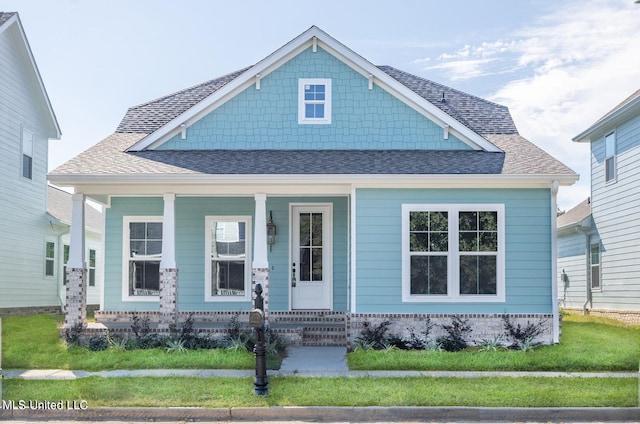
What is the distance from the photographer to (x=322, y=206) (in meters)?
16.2

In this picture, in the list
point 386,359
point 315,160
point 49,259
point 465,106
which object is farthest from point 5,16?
point 386,359

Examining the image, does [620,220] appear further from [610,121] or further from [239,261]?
[239,261]

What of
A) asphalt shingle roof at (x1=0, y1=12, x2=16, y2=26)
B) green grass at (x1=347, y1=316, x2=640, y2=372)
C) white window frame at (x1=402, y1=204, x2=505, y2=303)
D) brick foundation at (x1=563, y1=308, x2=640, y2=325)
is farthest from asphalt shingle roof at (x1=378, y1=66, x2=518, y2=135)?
asphalt shingle roof at (x1=0, y1=12, x2=16, y2=26)

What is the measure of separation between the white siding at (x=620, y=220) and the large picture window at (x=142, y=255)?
11979mm

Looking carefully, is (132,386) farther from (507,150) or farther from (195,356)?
(507,150)

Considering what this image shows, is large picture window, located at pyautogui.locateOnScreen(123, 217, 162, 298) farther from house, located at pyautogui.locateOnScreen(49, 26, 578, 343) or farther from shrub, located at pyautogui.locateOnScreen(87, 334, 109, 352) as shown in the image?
shrub, located at pyautogui.locateOnScreen(87, 334, 109, 352)

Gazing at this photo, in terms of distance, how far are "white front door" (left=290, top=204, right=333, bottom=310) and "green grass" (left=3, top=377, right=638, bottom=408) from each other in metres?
5.57

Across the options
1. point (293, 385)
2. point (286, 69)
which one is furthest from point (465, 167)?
point (293, 385)

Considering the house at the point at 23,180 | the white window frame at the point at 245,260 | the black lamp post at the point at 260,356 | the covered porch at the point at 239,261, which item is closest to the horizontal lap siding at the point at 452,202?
the covered porch at the point at 239,261

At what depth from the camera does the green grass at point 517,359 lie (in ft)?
38.9

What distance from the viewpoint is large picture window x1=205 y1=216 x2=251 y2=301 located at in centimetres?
1627

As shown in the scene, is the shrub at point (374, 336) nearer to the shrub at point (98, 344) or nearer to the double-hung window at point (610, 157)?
the shrub at point (98, 344)

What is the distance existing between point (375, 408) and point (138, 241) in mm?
9331

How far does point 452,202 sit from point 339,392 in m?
5.74
